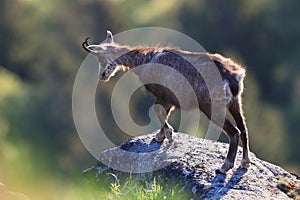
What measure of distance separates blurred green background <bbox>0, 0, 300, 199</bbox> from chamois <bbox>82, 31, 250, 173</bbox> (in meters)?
14.5

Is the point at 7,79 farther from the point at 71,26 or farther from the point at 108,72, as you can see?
the point at 108,72

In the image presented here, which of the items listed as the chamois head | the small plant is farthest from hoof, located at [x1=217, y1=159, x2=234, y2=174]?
the chamois head

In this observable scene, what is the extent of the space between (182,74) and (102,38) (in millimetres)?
20366

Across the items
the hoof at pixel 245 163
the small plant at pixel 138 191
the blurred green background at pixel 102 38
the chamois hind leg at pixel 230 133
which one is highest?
the blurred green background at pixel 102 38

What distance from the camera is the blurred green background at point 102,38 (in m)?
27.9

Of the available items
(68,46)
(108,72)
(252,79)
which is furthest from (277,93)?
(108,72)

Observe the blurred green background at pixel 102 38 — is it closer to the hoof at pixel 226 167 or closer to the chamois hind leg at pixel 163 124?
the chamois hind leg at pixel 163 124

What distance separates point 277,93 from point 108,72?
20474 mm

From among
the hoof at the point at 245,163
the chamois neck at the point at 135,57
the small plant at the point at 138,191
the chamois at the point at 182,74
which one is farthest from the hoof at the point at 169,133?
the hoof at the point at 245,163

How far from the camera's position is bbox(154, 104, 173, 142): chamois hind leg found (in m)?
11.2

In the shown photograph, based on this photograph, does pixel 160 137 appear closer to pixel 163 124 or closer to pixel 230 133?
pixel 163 124

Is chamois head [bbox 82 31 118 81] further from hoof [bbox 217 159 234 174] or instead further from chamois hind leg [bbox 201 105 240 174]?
hoof [bbox 217 159 234 174]

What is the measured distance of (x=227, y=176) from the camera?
1004 centimetres

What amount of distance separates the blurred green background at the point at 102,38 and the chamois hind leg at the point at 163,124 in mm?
14773
